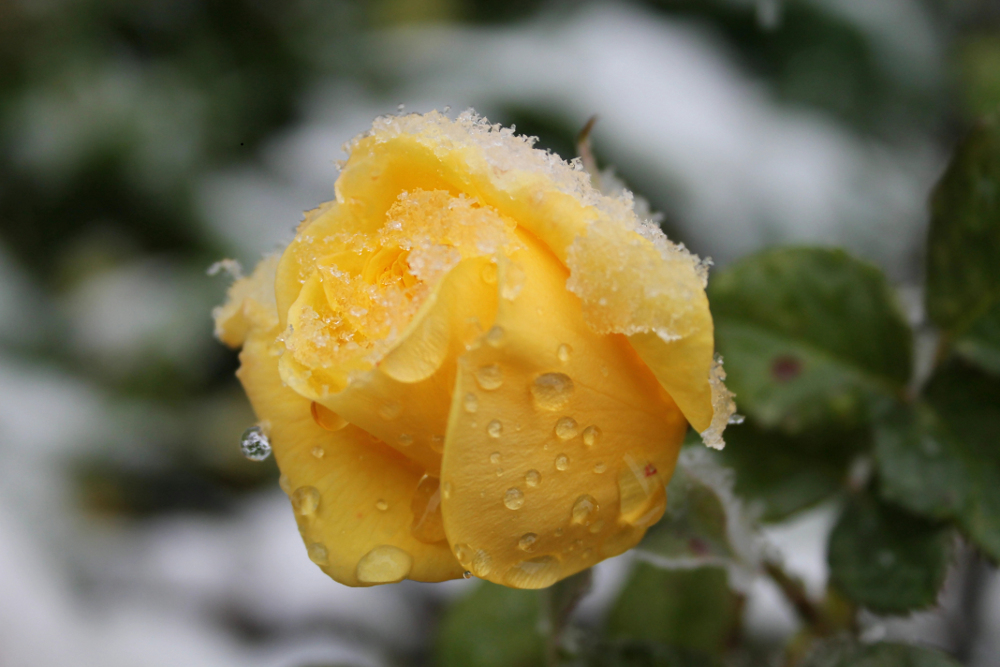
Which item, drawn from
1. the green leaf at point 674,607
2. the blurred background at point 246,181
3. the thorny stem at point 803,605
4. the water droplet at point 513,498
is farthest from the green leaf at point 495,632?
the water droplet at point 513,498

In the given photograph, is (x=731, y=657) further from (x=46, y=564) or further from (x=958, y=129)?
(x=958, y=129)

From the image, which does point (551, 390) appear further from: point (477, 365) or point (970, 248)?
point (970, 248)

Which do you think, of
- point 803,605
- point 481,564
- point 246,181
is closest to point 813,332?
point 803,605

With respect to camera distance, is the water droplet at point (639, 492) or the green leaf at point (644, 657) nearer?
the water droplet at point (639, 492)

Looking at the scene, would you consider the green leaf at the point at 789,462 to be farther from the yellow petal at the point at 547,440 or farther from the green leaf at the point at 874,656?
the yellow petal at the point at 547,440

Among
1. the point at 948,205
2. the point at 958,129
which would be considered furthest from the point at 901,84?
the point at 948,205

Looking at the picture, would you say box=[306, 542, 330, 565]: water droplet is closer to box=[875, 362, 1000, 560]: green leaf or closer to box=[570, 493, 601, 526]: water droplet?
box=[570, 493, 601, 526]: water droplet
